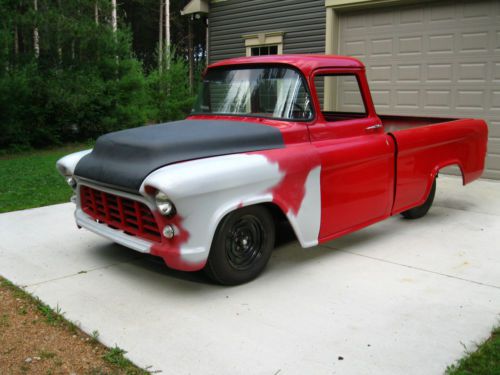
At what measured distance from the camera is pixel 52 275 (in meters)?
4.16

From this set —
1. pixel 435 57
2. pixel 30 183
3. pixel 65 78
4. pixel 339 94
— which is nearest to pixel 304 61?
pixel 435 57

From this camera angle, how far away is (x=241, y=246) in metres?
3.93

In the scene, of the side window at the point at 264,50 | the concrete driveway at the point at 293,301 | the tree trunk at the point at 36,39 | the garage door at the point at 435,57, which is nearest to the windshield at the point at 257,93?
the concrete driveway at the point at 293,301

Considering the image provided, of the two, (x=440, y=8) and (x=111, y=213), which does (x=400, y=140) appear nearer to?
(x=111, y=213)

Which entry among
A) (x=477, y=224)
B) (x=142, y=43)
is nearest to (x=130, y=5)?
(x=142, y=43)

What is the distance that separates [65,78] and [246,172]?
10020 millimetres

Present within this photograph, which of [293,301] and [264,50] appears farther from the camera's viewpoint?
[264,50]

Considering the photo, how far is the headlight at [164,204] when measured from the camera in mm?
3371

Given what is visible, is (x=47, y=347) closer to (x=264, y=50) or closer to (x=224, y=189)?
(x=224, y=189)

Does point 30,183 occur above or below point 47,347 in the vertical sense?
above

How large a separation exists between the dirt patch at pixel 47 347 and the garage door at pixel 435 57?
23.7 ft

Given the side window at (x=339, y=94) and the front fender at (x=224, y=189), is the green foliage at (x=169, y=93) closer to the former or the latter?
the side window at (x=339, y=94)

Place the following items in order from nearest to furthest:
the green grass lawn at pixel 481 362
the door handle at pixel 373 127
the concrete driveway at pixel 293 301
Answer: the green grass lawn at pixel 481 362 < the concrete driveway at pixel 293 301 < the door handle at pixel 373 127

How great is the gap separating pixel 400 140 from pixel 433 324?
6.93 feet
